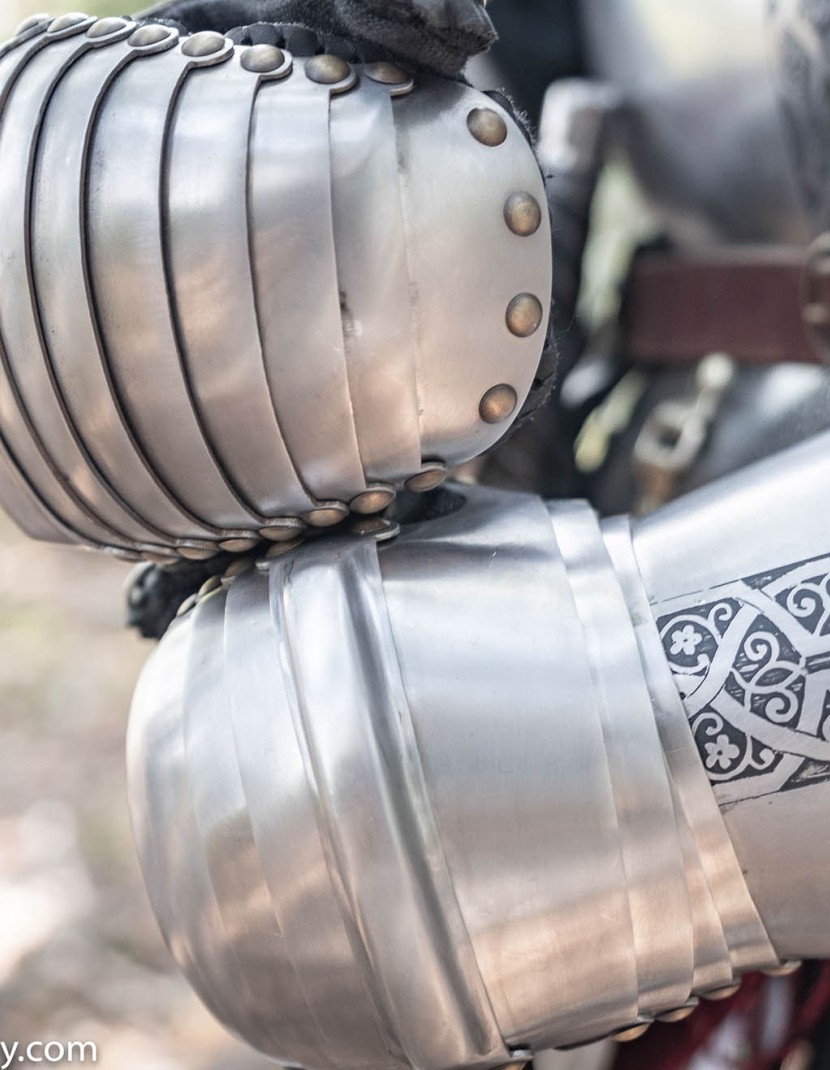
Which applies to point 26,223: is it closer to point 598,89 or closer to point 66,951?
point 598,89

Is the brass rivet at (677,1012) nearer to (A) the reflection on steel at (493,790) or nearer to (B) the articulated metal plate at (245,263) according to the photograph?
(A) the reflection on steel at (493,790)

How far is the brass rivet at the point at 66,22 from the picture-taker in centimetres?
40

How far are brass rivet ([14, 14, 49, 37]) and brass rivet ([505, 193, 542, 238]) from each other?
174mm

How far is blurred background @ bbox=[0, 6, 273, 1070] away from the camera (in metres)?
1.25

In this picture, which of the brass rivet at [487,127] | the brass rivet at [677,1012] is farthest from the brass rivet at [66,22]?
the brass rivet at [677,1012]

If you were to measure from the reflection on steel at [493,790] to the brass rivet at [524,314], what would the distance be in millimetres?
78

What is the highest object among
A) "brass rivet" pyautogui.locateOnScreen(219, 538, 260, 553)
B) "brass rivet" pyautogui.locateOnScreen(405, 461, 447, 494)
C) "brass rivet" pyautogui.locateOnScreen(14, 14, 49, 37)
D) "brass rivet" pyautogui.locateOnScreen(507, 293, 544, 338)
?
"brass rivet" pyautogui.locateOnScreen(14, 14, 49, 37)

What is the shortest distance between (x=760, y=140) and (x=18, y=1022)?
1.06 meters

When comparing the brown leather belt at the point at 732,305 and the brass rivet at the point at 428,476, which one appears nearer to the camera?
the brass rivet at the point at 428,476

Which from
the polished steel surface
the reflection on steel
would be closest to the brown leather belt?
the polished steel surface

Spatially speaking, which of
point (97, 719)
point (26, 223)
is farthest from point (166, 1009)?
point (26, 223)

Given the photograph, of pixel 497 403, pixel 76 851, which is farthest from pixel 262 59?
pixel 76 851

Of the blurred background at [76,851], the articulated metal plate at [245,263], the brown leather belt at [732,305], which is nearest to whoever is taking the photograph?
→ the articulated metal plate at [245,263]

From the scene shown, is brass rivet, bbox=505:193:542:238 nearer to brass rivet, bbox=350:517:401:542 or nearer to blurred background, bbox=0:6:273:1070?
brass rivet, bbox=350:517:401:542
